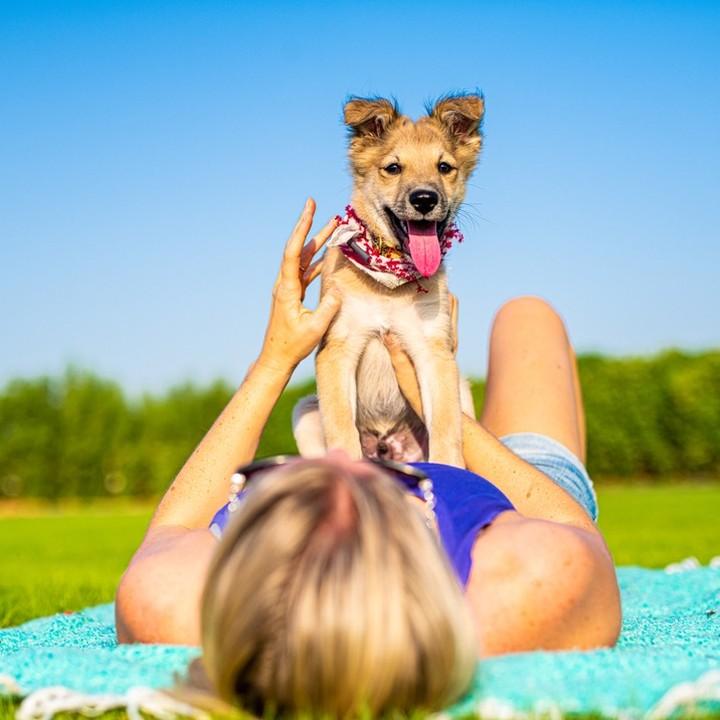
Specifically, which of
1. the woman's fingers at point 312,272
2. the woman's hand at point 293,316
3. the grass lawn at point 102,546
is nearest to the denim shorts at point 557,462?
the woman's hand at point 293,316

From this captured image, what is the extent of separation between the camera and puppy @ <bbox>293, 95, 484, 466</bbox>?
4.12 meters

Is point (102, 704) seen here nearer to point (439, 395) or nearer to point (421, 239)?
point (439, 395)

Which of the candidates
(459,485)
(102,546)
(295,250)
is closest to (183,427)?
(102,546)

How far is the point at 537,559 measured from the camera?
2186 millimetres

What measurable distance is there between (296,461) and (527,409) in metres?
2.61

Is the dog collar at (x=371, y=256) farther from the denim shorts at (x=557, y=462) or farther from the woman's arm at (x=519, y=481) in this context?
the denim shorts at (x=557, y=462)

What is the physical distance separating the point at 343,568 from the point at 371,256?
8.84ft

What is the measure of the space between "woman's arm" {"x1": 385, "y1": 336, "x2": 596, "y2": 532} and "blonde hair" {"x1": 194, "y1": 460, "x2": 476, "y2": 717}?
1.22 metres

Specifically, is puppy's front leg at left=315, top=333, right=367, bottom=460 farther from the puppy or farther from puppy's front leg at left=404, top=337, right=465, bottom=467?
puppy's front leg at left=404, top=337, right=465, bottom=467

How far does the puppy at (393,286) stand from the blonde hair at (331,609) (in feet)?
7.21

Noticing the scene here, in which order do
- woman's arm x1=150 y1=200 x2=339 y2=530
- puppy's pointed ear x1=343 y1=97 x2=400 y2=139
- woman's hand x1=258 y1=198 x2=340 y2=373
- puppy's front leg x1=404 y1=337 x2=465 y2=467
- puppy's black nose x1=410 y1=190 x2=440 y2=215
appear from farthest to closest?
puppy's pointed ear x1=343 y1=97 x2=400 y2=139 < puppy's black nose x1=410 y1=190 x2=440 y2=215 < puppy's front leg x1=404 y1=337 x2=465 y2=467 < woman's hand x1=258 y1=198 x2=340 y2=373 < woman's arm x1=150 y1=200 x2=339 y2=530

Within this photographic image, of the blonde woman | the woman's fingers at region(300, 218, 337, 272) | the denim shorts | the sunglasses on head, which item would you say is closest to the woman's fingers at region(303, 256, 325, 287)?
the woman's fingers at region(300, 218, 337, 272)

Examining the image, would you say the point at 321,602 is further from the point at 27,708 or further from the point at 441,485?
the point at 441,485

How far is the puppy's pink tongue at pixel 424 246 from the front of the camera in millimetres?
4207
